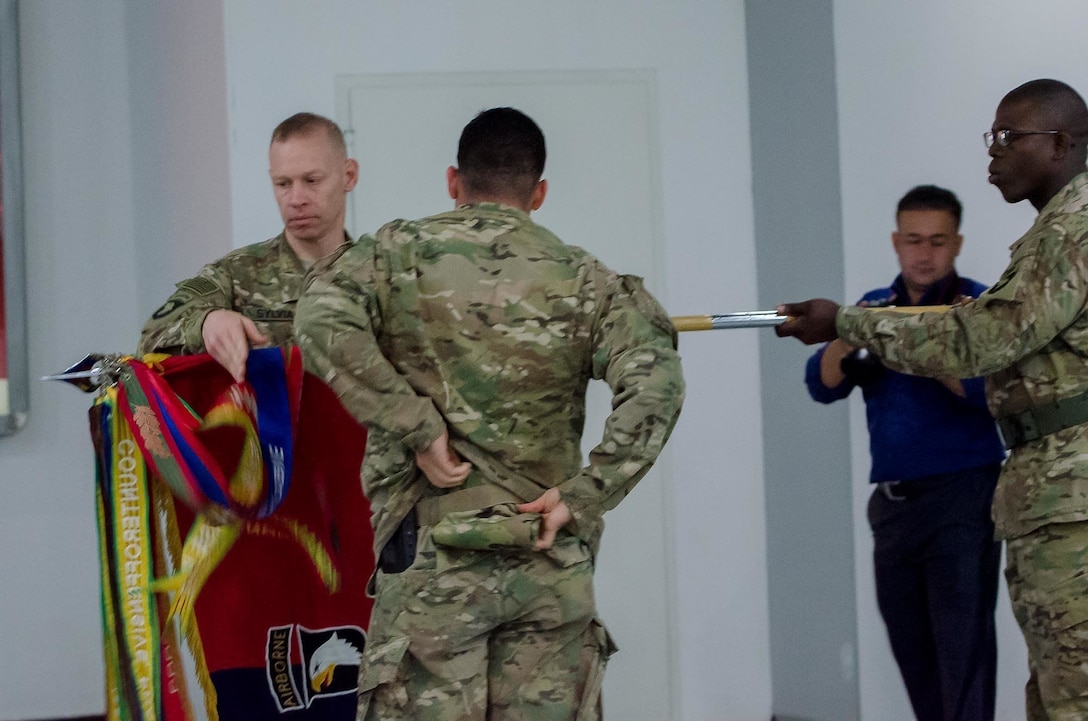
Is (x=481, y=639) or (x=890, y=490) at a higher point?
(x=890, y=490)

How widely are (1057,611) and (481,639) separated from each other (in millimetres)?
1026

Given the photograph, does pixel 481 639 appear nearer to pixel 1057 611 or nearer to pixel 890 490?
pixel 1057 611

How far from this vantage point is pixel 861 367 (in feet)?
10.1

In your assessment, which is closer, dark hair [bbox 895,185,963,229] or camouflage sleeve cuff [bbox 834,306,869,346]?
camouflage sleeve cuff [bbox 834,306,869,346]

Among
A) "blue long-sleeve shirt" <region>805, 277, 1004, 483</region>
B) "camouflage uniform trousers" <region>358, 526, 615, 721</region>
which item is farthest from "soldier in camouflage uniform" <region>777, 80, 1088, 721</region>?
"camouflage uniform trousers" <region>358, 526, 615, 721</region>

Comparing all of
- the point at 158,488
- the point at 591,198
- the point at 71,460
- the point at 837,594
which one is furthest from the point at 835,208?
the point at 71,460

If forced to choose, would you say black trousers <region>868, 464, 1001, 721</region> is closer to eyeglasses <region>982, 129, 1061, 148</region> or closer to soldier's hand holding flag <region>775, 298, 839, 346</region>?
soldier's hand holding flag <region>775, 298, 839, 346</region>

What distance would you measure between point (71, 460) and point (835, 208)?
247 centimetres

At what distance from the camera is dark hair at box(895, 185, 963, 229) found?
2.97 meters

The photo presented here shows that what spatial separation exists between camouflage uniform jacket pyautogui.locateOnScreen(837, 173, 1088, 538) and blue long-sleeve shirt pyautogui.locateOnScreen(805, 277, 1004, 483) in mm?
460

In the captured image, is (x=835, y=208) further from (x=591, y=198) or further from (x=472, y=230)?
(x=472, y=230)

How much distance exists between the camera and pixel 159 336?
98.2 inches

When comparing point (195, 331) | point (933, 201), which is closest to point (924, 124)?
point (933, 201)

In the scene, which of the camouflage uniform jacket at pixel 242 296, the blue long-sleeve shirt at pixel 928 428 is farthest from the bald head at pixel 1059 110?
the camouflage uniform jacket at pixel 242 296
